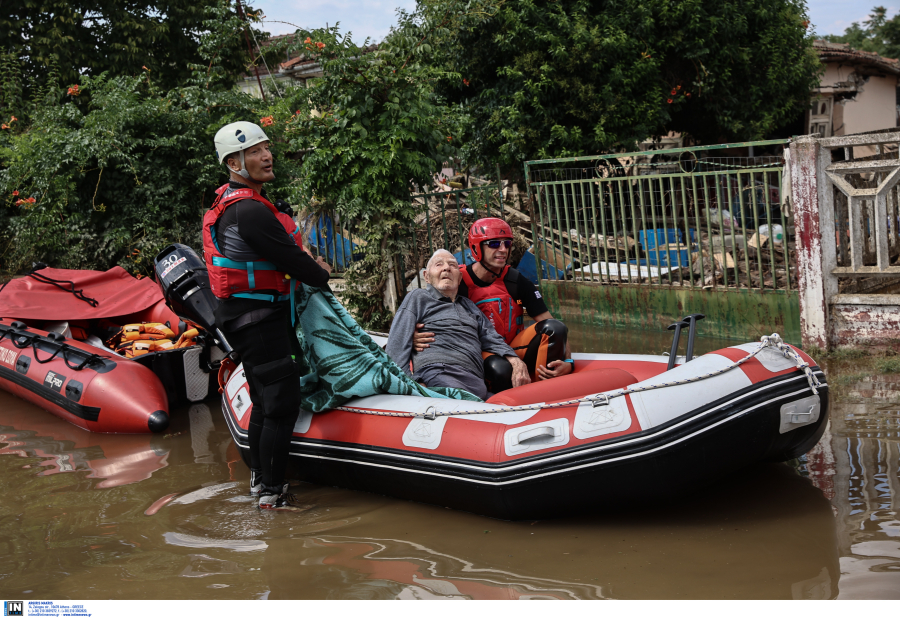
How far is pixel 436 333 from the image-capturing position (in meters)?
4.29

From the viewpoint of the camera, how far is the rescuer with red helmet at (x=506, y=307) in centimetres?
446

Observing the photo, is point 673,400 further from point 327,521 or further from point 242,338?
point 242,338

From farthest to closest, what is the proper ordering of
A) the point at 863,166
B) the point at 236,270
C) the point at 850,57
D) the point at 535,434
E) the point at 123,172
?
the point at 850,57 → the point at 123,172 → the point at 863,166 → the point at 236,270 → the point at 535,434

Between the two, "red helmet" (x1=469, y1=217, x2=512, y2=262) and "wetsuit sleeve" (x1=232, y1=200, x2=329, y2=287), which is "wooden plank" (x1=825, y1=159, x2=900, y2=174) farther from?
"wetsuit sleeve" (x1=232, y1=200, x2=329, y2=287)

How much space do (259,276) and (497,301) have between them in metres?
1.57

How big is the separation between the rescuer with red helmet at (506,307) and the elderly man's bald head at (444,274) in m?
0.22

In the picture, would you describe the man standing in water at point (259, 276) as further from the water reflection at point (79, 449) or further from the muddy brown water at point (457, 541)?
the water reflection at point (79, 449)

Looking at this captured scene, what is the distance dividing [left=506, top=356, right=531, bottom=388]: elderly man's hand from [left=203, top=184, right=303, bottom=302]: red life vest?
55.7 inches

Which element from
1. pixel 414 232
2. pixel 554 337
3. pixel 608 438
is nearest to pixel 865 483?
pixel 608 438

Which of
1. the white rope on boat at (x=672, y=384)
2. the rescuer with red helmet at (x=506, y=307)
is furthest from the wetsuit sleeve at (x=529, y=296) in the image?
the white rope on boat at (x=672, y=384)

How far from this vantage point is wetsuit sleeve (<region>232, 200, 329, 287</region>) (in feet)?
11.7

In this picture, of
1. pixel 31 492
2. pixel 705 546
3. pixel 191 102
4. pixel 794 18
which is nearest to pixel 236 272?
pixel 31 492

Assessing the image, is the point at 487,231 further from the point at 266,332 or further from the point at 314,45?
the point at 314,45

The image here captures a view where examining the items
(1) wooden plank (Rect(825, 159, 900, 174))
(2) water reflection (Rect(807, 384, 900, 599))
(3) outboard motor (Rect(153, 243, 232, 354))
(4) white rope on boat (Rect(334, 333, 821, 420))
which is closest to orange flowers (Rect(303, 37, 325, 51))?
(3) outboard motor (Rect(153, 243, 232, 354))
